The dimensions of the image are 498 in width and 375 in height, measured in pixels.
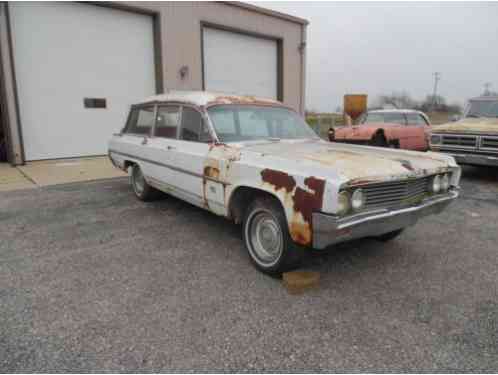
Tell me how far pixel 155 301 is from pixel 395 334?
171 centimetres

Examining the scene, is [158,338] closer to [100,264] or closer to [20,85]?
[100,264]

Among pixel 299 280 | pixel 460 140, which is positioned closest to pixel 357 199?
pixel 299 280

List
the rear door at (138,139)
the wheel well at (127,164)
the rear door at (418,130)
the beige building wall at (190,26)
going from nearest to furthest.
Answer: the rear door at (138,139)
the wheel well at (127,164)
the rear door at (418,130)
the beige building wall at (190,26)

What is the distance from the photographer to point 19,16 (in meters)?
8.75

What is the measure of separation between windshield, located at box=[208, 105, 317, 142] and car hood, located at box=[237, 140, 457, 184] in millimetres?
312

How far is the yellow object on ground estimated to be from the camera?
2.91 m

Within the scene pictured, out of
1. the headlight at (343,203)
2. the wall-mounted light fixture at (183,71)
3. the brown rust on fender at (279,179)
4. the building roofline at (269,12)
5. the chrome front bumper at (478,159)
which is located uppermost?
the building roofline at (269,12)

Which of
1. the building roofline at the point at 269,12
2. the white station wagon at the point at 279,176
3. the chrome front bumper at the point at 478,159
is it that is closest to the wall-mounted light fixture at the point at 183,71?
the building roofline at the point at 269,12

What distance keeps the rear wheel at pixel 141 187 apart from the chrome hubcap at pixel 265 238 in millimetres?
2670

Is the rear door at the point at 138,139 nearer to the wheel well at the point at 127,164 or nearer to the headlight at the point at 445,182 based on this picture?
the wheel well at the point at 127,164

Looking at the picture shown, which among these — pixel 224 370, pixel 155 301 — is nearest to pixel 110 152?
pixel 155 301

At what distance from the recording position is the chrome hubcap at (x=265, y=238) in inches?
123

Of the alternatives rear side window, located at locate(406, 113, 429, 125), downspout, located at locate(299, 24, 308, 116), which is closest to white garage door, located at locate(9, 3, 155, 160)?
downspout, located at locate(299, 24, 308, 116)

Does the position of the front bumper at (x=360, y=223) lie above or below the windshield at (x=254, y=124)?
below
